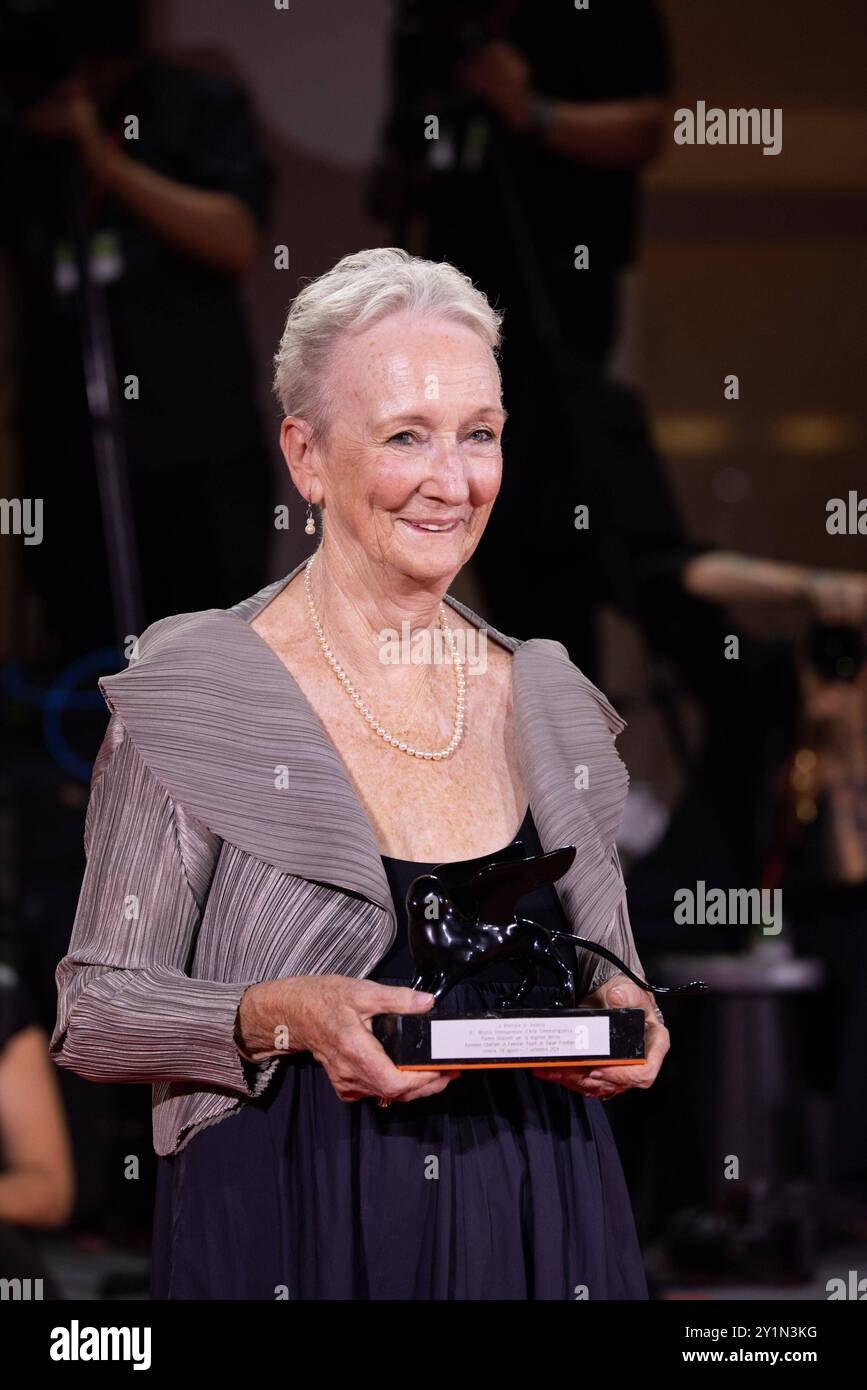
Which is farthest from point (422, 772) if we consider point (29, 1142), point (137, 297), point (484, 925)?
point (137, 297)

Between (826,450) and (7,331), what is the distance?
169cm

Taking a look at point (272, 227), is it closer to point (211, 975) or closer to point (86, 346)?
point (86, 346)

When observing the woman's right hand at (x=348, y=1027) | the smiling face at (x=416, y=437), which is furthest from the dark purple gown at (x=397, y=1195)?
the smiling face at (x=416, y=437)

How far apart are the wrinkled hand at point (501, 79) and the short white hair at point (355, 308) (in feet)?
6.08

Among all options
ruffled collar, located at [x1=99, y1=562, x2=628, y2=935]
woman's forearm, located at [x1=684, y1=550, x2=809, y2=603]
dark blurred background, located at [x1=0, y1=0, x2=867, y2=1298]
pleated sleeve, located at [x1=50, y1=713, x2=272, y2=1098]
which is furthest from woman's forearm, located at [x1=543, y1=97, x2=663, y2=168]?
pleated sleeve, located at [x1=50, y1=713, x2=272, y2=1098]

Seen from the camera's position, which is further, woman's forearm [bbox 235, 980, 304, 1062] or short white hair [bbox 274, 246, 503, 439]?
short white hair [bbox 274, 246, 503, 439]

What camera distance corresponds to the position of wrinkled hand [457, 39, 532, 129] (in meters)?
3.09

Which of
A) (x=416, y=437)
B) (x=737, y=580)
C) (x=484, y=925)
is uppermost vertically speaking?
(x=737, y=580)

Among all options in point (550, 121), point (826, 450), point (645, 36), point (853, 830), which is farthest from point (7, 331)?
point (853, 830)

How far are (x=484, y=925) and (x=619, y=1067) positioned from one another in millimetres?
151

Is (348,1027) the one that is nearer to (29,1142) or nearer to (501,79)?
(29,1142)

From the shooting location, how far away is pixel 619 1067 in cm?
125

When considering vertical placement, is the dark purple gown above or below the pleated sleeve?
below

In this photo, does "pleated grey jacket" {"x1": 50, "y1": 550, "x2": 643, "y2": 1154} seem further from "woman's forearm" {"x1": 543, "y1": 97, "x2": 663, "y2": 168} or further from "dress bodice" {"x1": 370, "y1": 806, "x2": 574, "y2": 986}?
"woman's forearm" {"x1": 543, "y1": 97, "x2": 663, "y2": 168}
